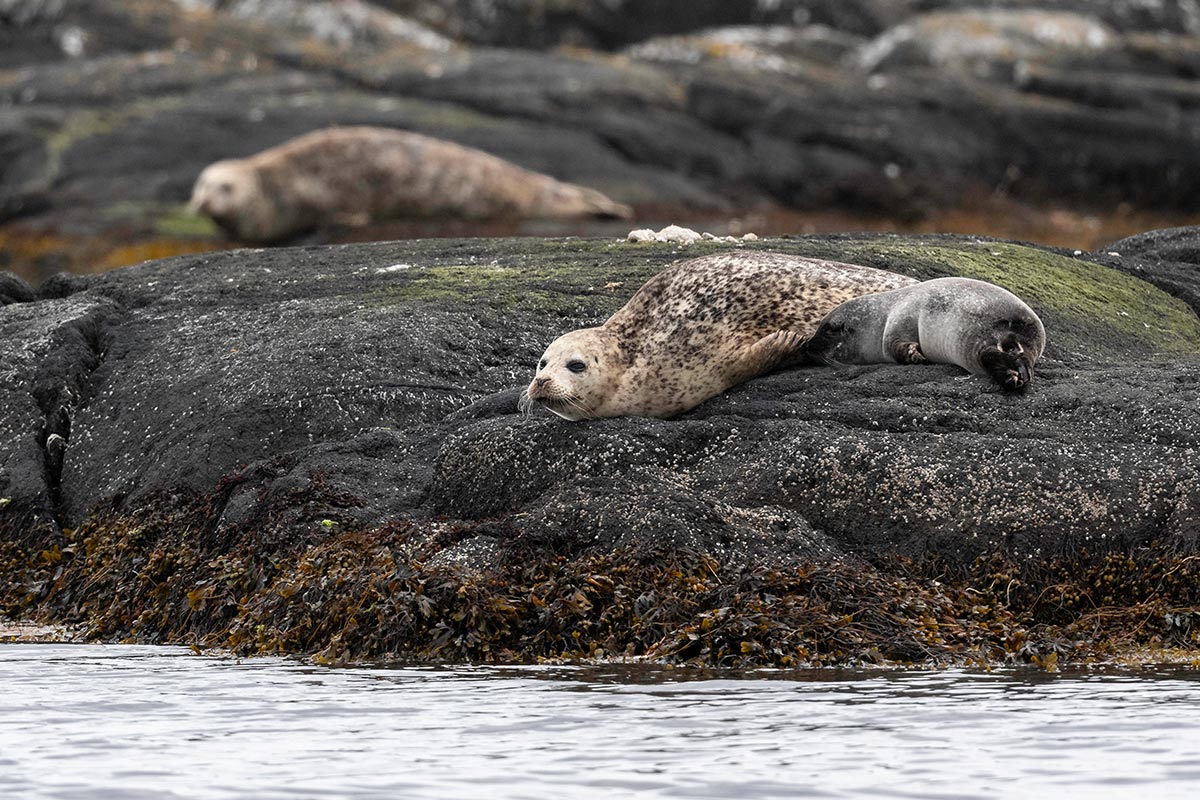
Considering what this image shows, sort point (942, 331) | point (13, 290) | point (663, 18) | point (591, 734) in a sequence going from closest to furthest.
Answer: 1. point (591, 734)
2. point (942, 331)
3. point (13, 290)
4. point (663, 18)

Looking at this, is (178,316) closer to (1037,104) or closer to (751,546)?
(751,546)

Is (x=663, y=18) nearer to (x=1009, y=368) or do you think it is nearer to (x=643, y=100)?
(x=643, y=100)

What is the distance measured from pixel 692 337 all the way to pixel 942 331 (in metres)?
1.13

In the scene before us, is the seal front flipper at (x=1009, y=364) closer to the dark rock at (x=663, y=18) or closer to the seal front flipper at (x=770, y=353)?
the seal front flipper at (x=770, y=353)

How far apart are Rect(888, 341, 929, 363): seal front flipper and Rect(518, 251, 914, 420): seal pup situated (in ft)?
1.43

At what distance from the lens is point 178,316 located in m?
10.3

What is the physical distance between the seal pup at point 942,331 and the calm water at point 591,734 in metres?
1.93

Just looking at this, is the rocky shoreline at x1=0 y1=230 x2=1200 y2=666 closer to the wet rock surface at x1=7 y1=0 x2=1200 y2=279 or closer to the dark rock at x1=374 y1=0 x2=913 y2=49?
the wet rock surface at x1=7 y1=0 x2=1200 y2=279

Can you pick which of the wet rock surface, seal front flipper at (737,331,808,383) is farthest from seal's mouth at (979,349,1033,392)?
the wet rock surface

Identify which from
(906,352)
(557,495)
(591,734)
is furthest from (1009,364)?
(591,734)

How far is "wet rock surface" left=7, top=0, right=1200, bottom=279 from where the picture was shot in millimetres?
27812

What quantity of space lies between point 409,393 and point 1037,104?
79.8 feet

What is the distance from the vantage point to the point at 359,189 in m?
24.4

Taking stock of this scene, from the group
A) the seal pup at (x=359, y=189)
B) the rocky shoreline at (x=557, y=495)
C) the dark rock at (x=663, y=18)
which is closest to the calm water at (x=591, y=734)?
the rocky shoreline at (x=557, y=495)
